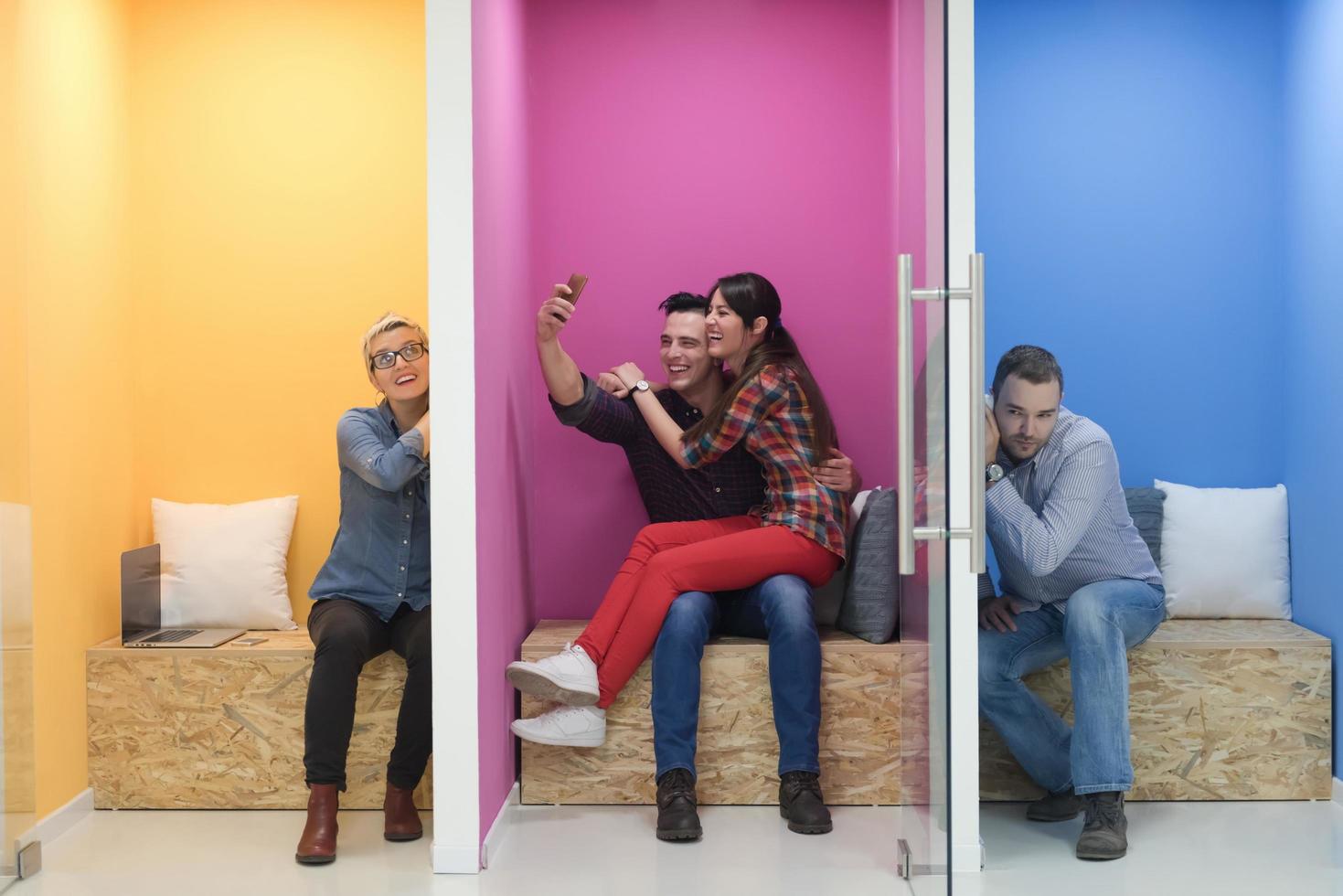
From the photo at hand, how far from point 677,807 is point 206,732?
51.2 inches

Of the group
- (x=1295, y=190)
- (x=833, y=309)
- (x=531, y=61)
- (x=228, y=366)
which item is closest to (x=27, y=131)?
(x=228, y=366)

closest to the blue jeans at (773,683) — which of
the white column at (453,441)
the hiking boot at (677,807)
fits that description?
the hiking boot at (677,807)

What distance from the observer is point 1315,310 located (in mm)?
3768

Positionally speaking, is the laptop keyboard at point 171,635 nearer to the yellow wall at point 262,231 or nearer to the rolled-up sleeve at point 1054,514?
the yellow wall at point 262,231

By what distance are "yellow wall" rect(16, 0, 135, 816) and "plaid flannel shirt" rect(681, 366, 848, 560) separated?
170 cm

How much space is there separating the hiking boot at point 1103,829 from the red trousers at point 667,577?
947mm

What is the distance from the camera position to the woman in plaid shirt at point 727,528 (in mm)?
3502

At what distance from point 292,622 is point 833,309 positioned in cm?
194

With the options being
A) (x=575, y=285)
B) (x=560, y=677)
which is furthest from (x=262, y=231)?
(x=560, y=677)

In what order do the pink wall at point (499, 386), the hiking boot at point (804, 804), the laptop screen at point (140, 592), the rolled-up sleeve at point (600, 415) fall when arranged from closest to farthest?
the pink wall at point (499, 386)
the hiking boot at point (804, 804)
the laptop screen at point (140, 592)
the rolled-up sleeve at point (600, 415)

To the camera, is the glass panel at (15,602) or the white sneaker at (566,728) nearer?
the glass panel at (15,602)

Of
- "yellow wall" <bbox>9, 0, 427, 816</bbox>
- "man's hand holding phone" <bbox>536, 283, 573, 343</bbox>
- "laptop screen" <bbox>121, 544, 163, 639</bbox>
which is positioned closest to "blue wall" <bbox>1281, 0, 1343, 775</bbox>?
A: "man's hand holding phone" <bbox>536, 283, 573, 343</bbox>

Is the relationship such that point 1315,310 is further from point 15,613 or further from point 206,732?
point 15,613

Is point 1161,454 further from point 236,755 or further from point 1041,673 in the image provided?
point 236,755
